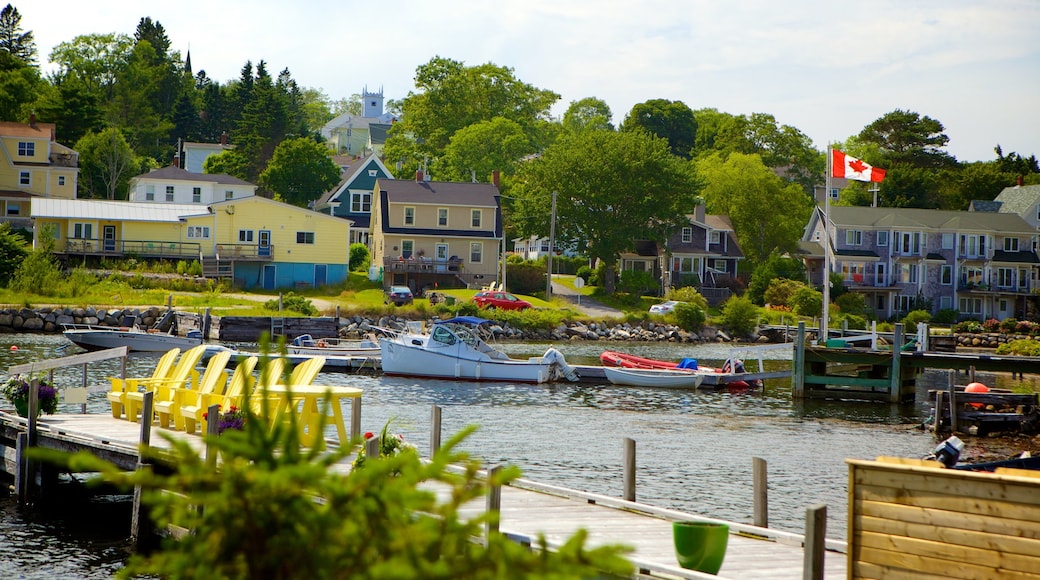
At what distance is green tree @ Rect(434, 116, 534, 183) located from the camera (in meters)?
101

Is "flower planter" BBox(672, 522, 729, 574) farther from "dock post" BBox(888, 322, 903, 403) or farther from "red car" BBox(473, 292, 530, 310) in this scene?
"red car" BBox(473, 292, 530, 310)

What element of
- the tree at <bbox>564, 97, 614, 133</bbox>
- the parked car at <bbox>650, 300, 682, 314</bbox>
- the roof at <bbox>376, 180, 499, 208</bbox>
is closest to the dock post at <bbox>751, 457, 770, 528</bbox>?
the parked car at <bbox>650, 300, 682, 314</bbox>

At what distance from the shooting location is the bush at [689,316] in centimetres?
7069

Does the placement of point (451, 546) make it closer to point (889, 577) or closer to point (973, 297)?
point (889, 577)

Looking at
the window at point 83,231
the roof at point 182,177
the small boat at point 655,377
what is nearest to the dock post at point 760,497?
the small boat at point 655,377

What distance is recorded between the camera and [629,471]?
15.8m

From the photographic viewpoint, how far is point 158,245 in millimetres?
71188

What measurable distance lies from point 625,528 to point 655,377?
29.9 meters

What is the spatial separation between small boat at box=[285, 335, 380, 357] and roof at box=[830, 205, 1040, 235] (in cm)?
4702

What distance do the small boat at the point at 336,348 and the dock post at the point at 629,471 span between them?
97.7ft

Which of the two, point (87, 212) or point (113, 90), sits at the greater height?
point (113, 90)

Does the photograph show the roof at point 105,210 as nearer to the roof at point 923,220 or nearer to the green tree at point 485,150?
the green tree at point 485,150

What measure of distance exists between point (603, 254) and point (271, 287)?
2270 centimetres

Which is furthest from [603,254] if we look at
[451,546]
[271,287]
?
[451,546]
